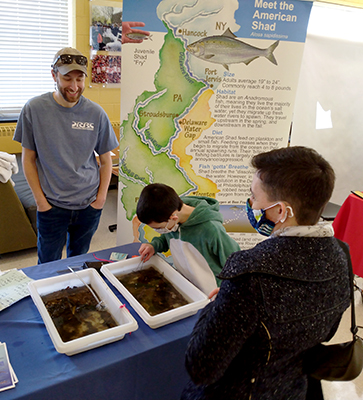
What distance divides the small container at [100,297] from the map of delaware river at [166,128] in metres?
1.06

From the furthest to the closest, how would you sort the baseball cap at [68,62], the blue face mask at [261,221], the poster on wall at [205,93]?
1. the poster on wall at [205,93]
2. the baseball cap at [68,62]
3. the blue face mask at [261,221]

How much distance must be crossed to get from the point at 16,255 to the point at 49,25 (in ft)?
9.37

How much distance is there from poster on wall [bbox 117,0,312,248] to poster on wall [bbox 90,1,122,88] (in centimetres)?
225

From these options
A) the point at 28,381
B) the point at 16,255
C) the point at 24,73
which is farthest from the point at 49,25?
the point at 28,381

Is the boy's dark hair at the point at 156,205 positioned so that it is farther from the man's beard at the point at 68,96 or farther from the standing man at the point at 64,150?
the man's beard at the point at 68,96

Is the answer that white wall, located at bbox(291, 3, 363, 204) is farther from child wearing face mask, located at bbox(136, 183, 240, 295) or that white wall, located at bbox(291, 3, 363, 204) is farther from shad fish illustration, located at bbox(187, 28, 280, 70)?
child wearing face mask, located at bbox(136, 183, 240, 295)

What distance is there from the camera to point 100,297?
4.70 feet

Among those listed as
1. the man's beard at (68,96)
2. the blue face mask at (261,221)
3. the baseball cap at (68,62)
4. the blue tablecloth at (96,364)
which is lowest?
→ the blue tablecloth at (96,364)

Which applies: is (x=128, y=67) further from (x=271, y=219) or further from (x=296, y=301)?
(x=296, y=301)

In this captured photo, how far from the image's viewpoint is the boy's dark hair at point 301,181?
2.77ft

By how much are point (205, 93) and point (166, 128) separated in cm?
36

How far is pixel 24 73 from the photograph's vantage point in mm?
4164

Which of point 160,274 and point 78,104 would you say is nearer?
point 160,274

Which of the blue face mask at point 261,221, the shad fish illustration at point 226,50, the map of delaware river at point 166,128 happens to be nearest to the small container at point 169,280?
the blue face mask at point 261,221
